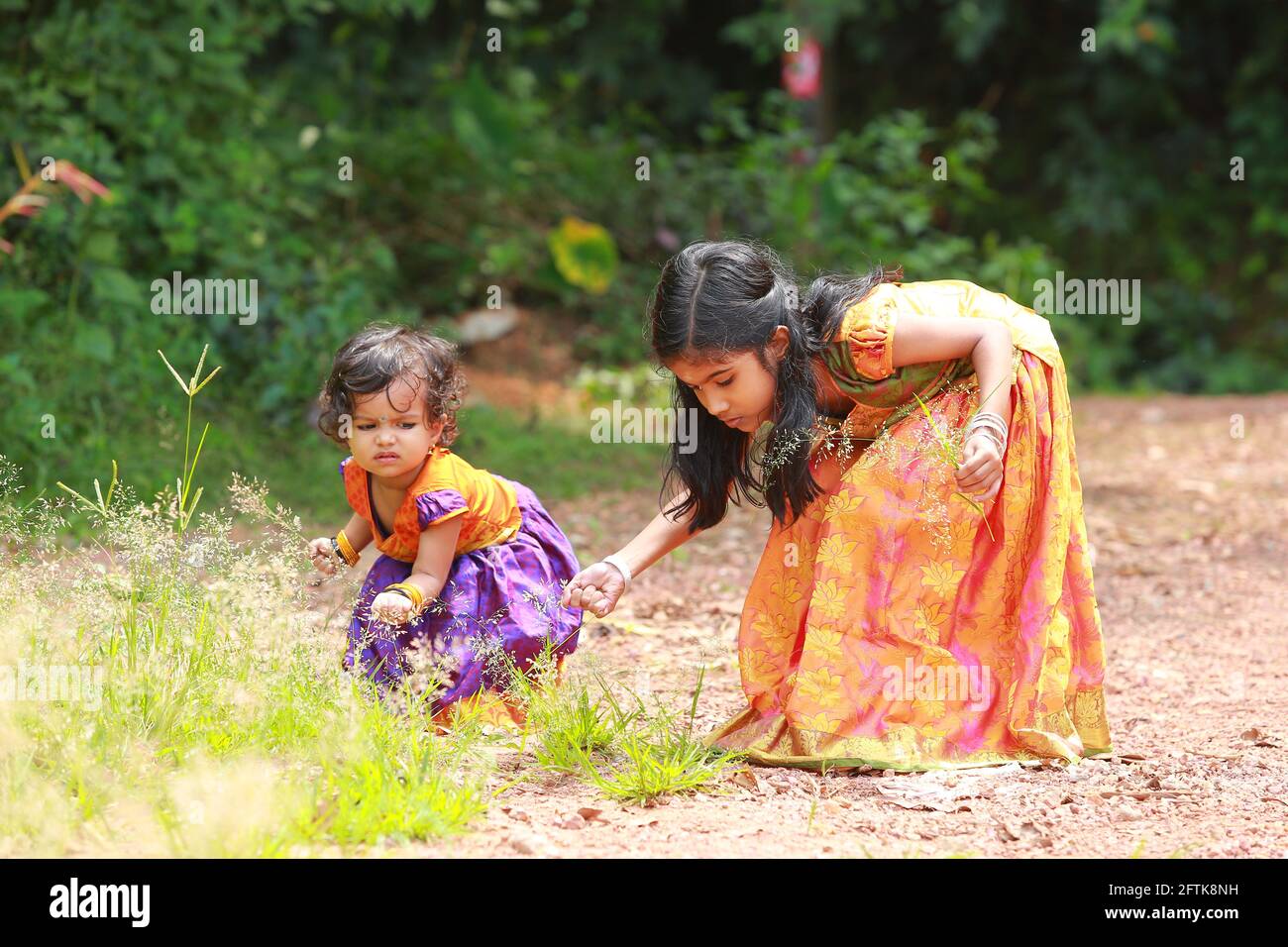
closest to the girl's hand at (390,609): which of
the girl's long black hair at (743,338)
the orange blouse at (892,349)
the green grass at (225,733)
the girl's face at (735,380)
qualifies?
the green grass at (225,733)

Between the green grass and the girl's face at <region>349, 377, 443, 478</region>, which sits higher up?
the girl's face at <region>349, 377, 443, 478</region>

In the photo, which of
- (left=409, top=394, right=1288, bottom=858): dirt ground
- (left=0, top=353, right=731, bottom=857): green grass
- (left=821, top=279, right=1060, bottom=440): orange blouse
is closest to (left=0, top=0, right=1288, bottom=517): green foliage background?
(left=0, top=353, right=731, bottom=857): green grass

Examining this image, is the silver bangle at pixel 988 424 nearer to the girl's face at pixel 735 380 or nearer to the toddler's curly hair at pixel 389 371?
the girl's face at pixel 735 380

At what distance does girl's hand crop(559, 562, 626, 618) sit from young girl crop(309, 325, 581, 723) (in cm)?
20

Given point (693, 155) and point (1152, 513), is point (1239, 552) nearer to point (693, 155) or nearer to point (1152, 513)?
point (1152, 513)

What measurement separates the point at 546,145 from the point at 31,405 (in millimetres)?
4062

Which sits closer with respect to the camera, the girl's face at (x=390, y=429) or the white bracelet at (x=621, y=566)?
the white bracelet at (x=621, y=566)

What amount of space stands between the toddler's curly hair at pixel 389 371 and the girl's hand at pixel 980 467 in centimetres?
107

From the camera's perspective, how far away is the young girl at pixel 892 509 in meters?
2.64

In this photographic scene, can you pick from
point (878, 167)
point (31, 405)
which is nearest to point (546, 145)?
point (878, 167)

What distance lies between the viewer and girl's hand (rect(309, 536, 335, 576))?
2857 mm

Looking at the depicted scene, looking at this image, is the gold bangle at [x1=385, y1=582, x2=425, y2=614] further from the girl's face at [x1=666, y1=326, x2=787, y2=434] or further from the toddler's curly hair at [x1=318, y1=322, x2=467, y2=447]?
the girl's face at [x1=666, y1=326, x2=787, y2=434]

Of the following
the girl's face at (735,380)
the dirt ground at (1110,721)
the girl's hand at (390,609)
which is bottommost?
the dirt ground at (1110,721)

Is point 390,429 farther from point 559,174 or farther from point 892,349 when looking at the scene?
point 559,174
